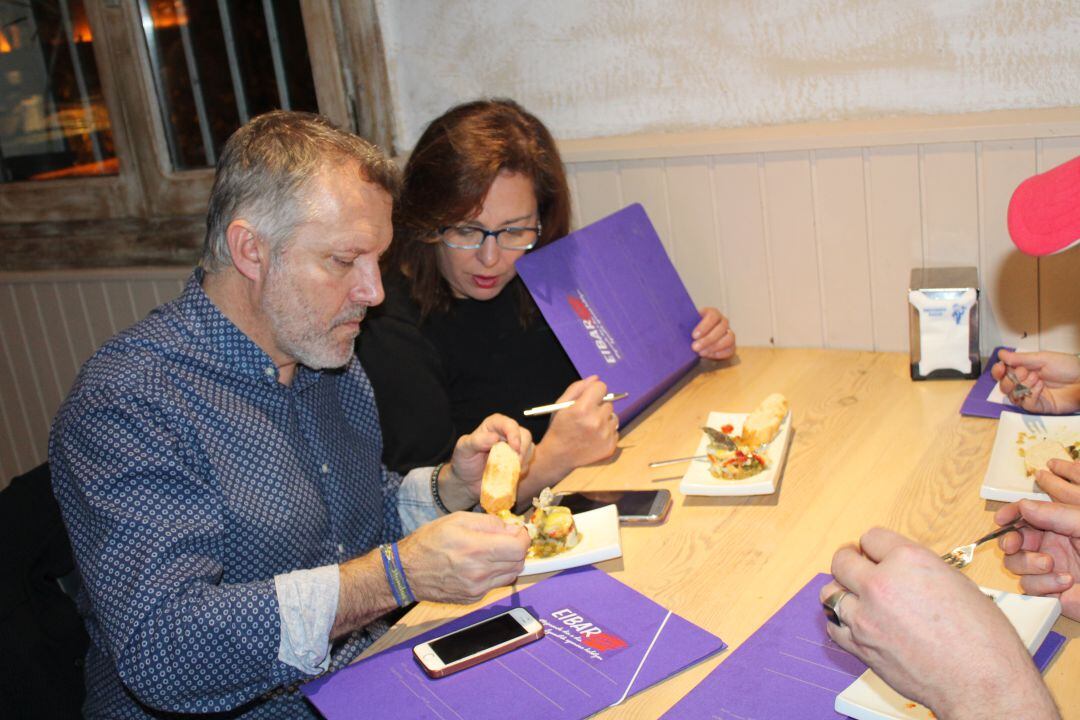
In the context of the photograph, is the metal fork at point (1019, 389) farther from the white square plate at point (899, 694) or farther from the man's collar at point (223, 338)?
the man's collar at point (223, 338)

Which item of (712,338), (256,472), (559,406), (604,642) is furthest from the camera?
(712,338)

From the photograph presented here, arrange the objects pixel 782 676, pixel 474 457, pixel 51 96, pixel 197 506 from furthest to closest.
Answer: pixel 51 96 < pixel 474 457 < pixel 197 506 < pixel 782 676

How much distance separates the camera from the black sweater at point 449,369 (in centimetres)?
196

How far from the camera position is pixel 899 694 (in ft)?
3.57

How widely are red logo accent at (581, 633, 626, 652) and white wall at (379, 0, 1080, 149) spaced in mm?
1444

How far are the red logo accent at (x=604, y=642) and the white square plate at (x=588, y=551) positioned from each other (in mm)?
181

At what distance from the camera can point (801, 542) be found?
1.51 meters

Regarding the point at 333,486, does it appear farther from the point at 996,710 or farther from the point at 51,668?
the point at 996,710

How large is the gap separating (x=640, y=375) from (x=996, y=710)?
1.20m

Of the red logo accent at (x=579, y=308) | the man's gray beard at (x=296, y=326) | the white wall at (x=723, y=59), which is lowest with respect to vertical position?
the red logo accent at (x=579, y=308)

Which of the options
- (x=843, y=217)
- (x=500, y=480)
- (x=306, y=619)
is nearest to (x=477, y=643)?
(x=306, y=619)

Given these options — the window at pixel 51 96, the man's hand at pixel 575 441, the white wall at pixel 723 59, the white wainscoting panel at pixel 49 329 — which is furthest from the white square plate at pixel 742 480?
the window at pixel 51 96

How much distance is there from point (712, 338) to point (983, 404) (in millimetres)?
595

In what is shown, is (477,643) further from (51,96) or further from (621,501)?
(51,96)
